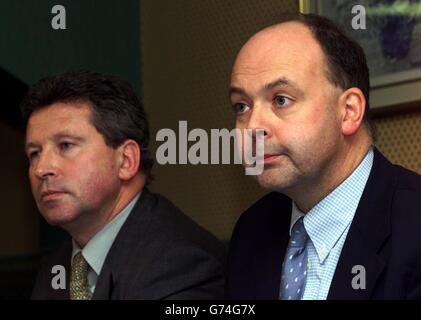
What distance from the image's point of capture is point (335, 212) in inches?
43.1

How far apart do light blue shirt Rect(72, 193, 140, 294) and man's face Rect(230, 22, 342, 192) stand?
35 centimetres

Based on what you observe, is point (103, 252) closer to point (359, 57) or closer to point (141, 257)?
point (141, 257)

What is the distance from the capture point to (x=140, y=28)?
7.13 feet

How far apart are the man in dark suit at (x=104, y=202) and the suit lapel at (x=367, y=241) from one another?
0.92 feet

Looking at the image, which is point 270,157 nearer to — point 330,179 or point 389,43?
point 330,179

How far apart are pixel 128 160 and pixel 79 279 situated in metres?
0.23

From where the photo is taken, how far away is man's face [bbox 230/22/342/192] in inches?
41.8

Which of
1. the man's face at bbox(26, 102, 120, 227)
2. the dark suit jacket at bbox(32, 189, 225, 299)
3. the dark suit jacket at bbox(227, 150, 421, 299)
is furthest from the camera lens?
the man's face at bbox(26, 102, 120, 227)

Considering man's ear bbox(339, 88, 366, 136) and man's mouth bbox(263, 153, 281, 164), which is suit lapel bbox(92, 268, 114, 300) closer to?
man's mouth bbox(263, 153, 281, 164)

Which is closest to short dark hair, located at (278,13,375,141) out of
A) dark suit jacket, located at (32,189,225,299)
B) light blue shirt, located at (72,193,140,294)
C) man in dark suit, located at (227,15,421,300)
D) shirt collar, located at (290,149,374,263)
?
man in dark suit, located at (227,15,421,300)

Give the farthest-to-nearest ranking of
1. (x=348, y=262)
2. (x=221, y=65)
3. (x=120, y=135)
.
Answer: (x=221, y=65) < (x=120, y=135) < (x=348, y=262)

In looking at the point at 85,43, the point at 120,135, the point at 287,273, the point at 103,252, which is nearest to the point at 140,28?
the point at 85,43

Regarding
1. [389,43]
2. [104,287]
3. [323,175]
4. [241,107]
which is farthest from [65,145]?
[389,43]
